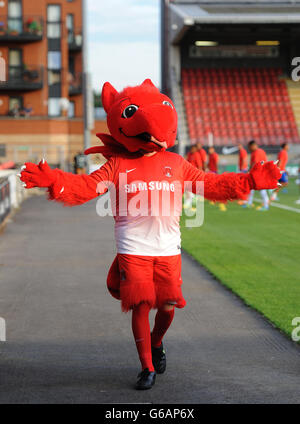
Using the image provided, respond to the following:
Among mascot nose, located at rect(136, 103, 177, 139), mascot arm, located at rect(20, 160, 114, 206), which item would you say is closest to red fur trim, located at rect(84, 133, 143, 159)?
mascot arm, located at rect(20, 160, 114, 206)

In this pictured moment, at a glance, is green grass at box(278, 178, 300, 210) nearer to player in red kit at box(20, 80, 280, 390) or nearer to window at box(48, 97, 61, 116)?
player in red kit at box(20, 80, 280, 390)

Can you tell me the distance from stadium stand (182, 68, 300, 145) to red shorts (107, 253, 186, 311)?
38.5 meters

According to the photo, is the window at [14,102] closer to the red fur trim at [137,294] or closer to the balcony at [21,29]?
the balcony at [21,29]

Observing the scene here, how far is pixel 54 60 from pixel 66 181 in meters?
52.8

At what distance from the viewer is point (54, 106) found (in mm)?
55125

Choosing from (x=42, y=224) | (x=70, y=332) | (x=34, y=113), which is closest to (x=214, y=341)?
(x=70, y=332)

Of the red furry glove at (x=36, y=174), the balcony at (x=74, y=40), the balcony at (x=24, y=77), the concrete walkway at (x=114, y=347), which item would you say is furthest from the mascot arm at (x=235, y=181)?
the balcony at (x=74, y=40)

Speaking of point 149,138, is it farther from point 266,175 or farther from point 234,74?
point 234,74

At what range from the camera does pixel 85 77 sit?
127 feet

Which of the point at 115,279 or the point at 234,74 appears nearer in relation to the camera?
the point at 115,279

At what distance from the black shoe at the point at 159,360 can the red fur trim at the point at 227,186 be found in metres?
1.23

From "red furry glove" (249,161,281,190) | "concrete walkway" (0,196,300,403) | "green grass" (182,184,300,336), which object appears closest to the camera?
"concrete walkway" (0,196,300,403)

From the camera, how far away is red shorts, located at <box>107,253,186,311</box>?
17.8ft

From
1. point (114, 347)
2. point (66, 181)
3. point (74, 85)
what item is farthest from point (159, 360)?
point (74, 85)
